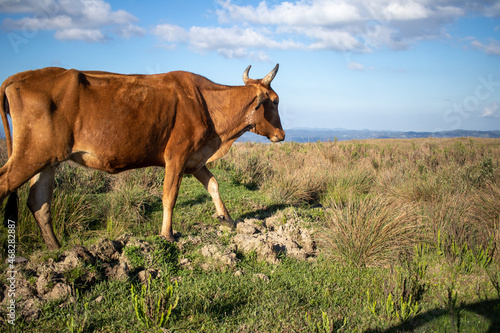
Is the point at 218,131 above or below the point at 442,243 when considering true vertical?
above

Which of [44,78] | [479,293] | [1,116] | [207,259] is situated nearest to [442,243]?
[479,293]

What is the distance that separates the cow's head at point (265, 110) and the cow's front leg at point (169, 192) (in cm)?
178

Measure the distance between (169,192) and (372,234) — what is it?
3152 millimetres

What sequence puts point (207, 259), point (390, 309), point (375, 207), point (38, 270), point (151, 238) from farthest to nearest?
point (375, 207) < point (151, 238) < point (207, 259) < point (38, 270) < point (390, 309)

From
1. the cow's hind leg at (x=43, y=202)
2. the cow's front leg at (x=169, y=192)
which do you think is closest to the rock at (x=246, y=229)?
the cow's front leg at (x=169, y=192)

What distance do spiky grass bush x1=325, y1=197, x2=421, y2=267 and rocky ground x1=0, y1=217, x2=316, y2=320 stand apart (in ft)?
1.69

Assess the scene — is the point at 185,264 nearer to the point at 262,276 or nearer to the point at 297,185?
the point at 262,276

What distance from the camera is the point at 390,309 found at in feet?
13.6

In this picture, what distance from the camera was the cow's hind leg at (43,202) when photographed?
560cm

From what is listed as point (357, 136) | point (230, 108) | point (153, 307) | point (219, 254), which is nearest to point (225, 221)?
point (219, 254)

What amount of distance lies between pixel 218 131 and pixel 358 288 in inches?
134

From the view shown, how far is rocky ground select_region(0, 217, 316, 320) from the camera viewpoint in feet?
14.0

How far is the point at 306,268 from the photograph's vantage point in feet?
18.0

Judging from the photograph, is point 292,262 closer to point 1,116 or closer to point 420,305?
point 420,305
